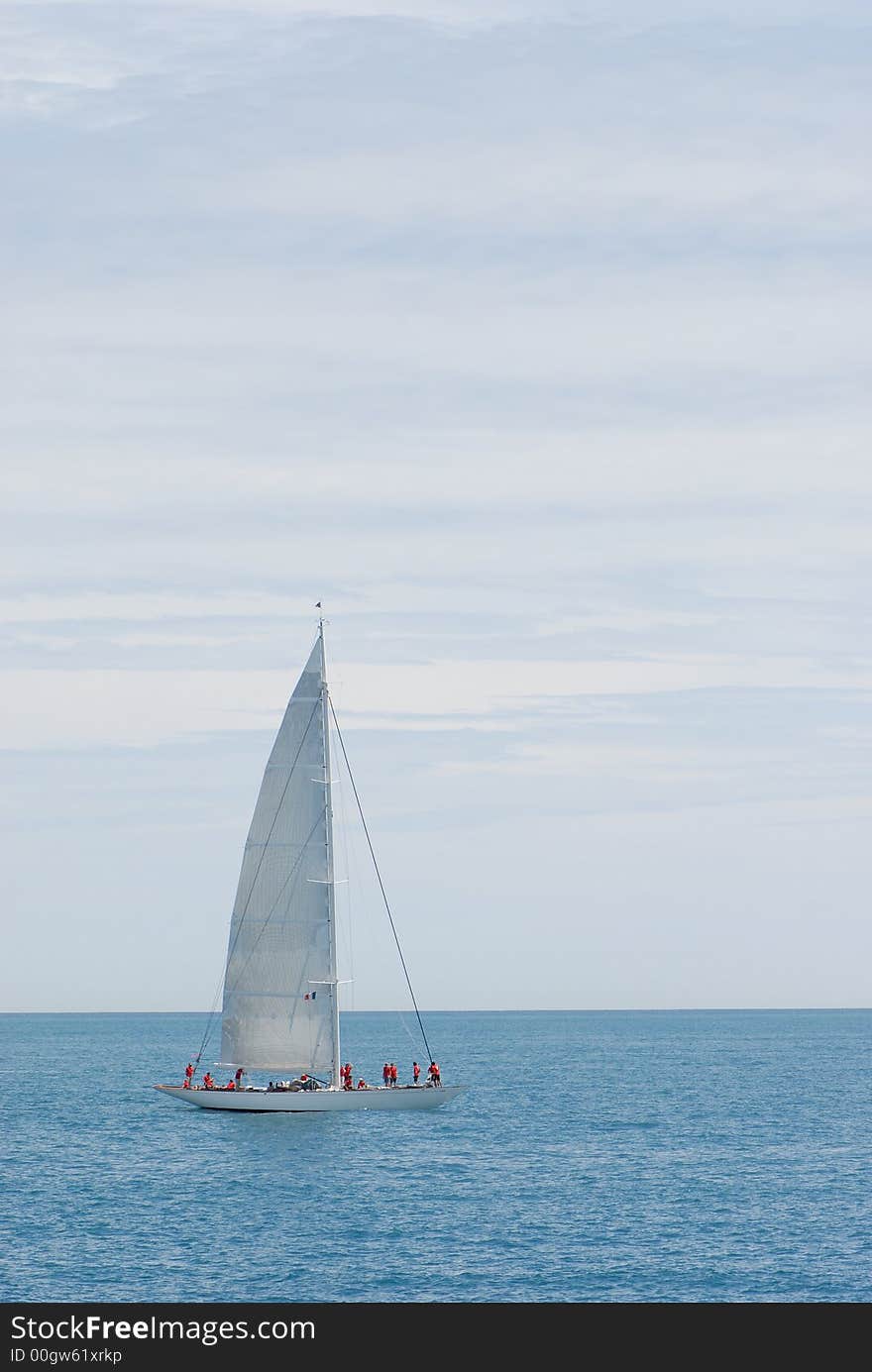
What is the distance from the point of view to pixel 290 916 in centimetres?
8888

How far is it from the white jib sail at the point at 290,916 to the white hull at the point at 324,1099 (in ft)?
7.64

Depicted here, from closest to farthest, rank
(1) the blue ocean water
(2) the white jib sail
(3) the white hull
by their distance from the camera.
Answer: (1) the blue ocean water, (3) the white hull, (2) the white jib sail

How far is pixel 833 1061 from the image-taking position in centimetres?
17825

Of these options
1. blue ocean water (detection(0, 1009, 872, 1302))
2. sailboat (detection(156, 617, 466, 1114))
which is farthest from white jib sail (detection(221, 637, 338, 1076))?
blue ocean water (detection(0, 1009, 872, 1302))

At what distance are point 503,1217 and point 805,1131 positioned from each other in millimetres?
36806

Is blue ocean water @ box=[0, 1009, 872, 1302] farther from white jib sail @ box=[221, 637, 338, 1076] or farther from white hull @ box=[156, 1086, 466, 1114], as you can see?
white jib sail @ box=[221, 637, 338, 1076]

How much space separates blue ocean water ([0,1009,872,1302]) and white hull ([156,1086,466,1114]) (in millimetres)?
916

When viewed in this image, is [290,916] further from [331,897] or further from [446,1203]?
[446,1203]

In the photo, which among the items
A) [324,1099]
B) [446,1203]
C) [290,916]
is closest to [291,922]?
[290,916]

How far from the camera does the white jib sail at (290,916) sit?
8900 cm

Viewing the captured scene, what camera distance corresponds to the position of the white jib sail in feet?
292

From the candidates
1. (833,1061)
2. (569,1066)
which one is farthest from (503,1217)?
(833,1061)
